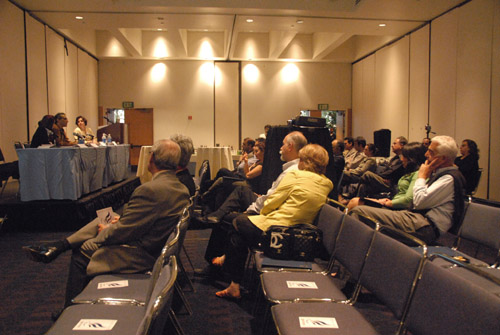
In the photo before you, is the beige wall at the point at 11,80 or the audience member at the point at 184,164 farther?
the beige wall at the point at 11,80

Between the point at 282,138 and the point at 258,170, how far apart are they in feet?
2.82

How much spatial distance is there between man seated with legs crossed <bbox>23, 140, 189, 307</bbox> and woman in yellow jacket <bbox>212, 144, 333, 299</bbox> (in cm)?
59

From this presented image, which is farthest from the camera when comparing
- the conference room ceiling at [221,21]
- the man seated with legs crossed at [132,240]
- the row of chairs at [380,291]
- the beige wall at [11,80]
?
the conference room ceiling at [221,21]

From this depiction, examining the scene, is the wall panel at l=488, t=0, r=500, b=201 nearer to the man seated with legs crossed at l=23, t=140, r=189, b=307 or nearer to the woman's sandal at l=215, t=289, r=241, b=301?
the woman's sandal at l=215, t=289, r=241, b=301

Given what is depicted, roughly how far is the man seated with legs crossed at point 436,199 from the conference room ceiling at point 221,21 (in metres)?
5.42

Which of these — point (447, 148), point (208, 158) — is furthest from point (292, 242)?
point (208, 158)

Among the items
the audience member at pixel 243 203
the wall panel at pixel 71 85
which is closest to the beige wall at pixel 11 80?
the wall panel at pixel 71 85

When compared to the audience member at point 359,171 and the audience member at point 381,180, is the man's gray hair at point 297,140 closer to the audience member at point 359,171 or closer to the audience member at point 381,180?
the audience member at point 381,180

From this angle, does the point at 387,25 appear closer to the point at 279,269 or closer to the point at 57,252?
the point at 279,269

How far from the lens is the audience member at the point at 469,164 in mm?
5969

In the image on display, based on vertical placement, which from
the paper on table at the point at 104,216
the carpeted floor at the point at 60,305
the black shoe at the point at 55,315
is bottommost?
the carpeted floor at the point at 60,305

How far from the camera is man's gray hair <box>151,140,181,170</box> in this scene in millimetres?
2574

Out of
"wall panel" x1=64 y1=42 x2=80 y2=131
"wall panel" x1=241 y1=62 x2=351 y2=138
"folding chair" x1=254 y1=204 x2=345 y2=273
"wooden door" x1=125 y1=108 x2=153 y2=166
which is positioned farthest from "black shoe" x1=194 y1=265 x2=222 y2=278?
"wooden door" x1=125 y1=108 x2=153 y2=166

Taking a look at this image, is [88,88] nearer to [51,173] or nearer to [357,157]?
[51,173]
